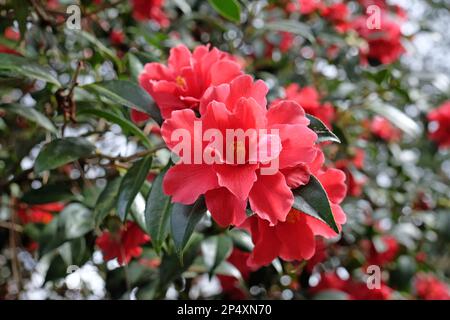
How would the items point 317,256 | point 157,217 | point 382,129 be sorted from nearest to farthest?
point 157,217
point 317,256
point 382,129

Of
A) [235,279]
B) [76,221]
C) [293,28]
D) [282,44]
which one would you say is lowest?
[235,279]

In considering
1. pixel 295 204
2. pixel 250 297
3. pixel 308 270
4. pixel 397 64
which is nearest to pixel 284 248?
pixel 295 204

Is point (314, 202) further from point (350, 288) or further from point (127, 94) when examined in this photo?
point (350, 288)

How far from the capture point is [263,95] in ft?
2.63

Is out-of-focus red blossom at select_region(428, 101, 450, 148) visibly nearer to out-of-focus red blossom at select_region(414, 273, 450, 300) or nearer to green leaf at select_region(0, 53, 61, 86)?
out-of-focus red blossom at select_region(414, 273, 450, 300)

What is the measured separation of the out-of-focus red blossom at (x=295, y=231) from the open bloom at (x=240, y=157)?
0.27ft

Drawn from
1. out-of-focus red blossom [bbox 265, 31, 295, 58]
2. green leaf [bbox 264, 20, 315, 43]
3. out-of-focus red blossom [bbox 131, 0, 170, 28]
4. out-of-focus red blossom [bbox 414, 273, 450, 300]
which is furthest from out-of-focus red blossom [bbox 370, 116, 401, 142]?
out-of-focus red blossom [bbox 131, 0, 170, 28]

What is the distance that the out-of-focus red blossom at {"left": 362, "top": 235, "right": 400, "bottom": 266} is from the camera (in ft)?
6.29

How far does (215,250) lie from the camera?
1.23 meters

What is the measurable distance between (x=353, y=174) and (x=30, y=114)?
110 cm

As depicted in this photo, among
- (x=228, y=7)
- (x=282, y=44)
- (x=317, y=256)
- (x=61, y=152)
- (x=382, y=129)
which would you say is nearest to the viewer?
(x=61, y=152)

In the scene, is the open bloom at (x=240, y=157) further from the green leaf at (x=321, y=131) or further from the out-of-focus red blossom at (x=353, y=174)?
the out-of-focus red blossom at (x=353, y=174)

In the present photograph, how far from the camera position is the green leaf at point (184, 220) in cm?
80

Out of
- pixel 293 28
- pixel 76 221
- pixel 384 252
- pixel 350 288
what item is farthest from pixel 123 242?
pixel 384 252
